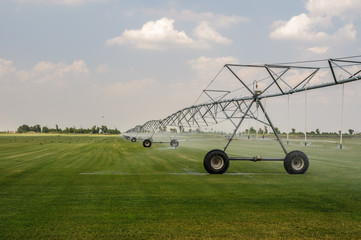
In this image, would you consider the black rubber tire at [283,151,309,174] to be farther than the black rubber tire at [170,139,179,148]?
No

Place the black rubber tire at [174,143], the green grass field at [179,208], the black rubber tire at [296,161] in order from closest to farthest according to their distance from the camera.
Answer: the green grass field at [179,208]
the black rubber tire at [296,161]
the black rubber tire at [174,143]

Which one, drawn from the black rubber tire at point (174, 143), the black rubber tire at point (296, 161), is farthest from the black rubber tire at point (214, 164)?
the black rubber tire at point (174, 143)

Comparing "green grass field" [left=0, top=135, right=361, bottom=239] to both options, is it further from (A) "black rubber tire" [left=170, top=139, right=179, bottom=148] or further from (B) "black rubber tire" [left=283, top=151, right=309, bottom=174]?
(A) "black rubber tire" [left=170, top=139, right=179, bottom=148]

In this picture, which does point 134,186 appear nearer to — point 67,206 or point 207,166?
point 67,206

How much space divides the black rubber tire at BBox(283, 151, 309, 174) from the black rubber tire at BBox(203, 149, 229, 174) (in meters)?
3.03

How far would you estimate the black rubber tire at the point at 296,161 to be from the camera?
1452cm

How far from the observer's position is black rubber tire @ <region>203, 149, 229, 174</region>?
14.3 meters

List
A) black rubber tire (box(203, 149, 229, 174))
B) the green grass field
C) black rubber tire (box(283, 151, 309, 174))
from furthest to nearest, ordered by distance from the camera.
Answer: black rubber tire (box(283, 151, 309, 174))
black rubber tire (box(203, 149, 229, 174))
the green grass field

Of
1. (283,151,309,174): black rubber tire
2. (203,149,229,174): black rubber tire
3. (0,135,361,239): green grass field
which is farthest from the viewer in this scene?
(283,151,309,174): black rubber tire

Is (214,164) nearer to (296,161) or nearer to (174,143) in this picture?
(296,161)

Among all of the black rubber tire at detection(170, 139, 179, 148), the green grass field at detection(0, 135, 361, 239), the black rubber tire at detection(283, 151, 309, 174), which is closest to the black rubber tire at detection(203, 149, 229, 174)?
the green grass field at detection(0, 135, 361, 239)

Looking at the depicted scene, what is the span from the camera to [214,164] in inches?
572

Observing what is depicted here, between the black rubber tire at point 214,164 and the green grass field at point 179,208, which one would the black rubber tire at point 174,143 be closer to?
the black rubber tire at point 214,164

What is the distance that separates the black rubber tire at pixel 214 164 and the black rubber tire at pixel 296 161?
3.03m
